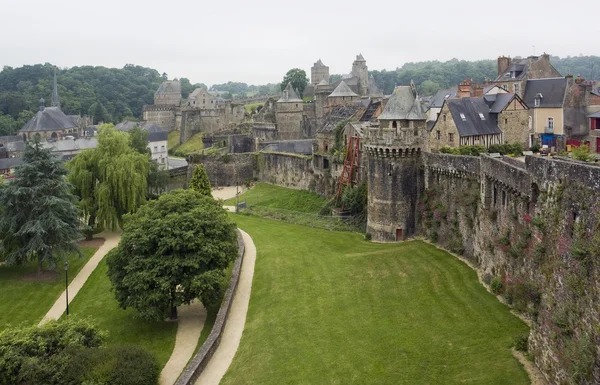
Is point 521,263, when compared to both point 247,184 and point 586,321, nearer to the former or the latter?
point 586,321

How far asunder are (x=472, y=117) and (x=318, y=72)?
273ft

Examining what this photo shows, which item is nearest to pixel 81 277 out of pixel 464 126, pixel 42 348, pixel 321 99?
pixel 42 348

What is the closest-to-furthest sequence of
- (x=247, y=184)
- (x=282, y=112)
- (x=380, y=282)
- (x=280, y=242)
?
(x=380, y=282) < (x=280, y=242) < (x=247, y=184) < (x=282, y=112)

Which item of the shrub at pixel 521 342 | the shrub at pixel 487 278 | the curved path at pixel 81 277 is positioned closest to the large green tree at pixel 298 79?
the curved path at pixel 81 277

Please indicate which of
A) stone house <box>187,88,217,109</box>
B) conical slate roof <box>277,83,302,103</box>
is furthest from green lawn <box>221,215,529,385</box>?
stone house <box>187,88,217,109</box>

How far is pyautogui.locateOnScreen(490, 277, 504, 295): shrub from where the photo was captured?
24.9m

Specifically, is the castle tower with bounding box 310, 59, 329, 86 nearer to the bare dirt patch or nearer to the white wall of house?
the white wall of house

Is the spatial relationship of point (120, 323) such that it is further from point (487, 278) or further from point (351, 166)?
point (351, 166)

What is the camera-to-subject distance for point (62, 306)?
31688 millimetres

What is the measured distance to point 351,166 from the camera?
45625 millimetres

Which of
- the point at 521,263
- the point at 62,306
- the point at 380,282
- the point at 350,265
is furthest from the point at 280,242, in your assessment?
the point at 521,263

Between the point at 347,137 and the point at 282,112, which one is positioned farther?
the point at 282,112

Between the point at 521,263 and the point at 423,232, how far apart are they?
12.6 metres

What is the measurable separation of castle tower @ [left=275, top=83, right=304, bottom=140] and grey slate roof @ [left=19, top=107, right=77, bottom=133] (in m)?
47.9
